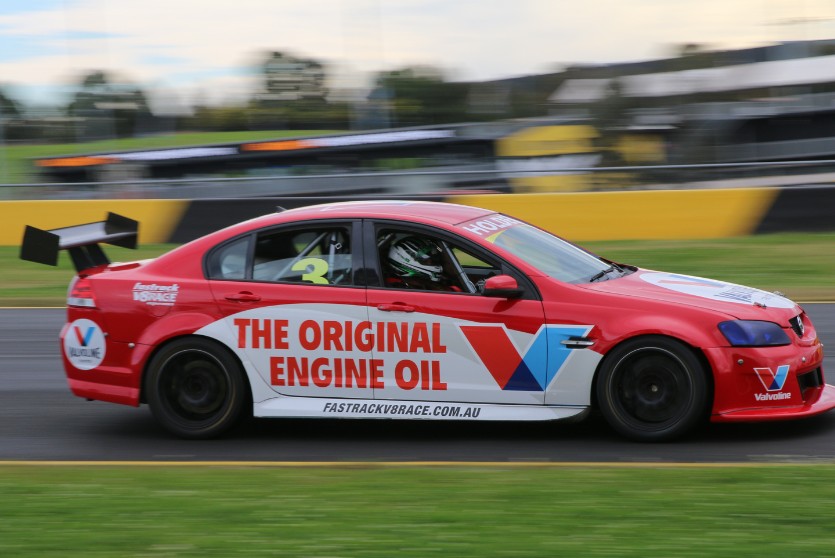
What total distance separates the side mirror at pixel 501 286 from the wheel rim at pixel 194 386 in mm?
1719

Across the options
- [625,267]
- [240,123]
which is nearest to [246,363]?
[625,267]

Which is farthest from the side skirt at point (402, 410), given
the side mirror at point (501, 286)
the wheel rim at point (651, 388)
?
the side mirror at point (501, 286)

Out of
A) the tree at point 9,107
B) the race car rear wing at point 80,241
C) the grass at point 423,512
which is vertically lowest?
the grass at point 423,512

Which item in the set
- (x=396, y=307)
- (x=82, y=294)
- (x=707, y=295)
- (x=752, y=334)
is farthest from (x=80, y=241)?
(x=752, y=334)

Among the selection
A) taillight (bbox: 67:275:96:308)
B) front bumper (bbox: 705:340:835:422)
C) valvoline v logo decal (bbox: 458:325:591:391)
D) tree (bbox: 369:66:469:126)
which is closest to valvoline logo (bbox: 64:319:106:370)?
taillight (bbox: 67:275:96:308)

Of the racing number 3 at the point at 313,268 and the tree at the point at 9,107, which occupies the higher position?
the tree at the point at 9,107

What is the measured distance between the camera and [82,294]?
722 centimetres

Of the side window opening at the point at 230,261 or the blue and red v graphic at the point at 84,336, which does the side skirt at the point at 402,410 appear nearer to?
the side window opening at the point at 230,261

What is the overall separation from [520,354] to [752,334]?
51.3 inches

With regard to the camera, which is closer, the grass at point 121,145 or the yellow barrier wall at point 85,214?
the yellow barrier wall at point 85,214

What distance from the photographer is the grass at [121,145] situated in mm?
21823

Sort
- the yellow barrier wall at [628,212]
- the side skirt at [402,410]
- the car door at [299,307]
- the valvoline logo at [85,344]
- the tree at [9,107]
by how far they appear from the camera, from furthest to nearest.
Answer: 1. the tree at [9,107]
2. the yellow barrier wall at [628,212]
3. the valvoline logo at [85,344]
4. the car door at [299,307]
5. the side skirt at [402,410]

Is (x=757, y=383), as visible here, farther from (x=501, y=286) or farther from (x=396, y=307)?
(x=396, y=307)

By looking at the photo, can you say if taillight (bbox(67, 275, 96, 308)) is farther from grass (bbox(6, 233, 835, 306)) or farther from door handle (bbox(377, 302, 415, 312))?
grass (bbox(6, 233, 835, 306))
